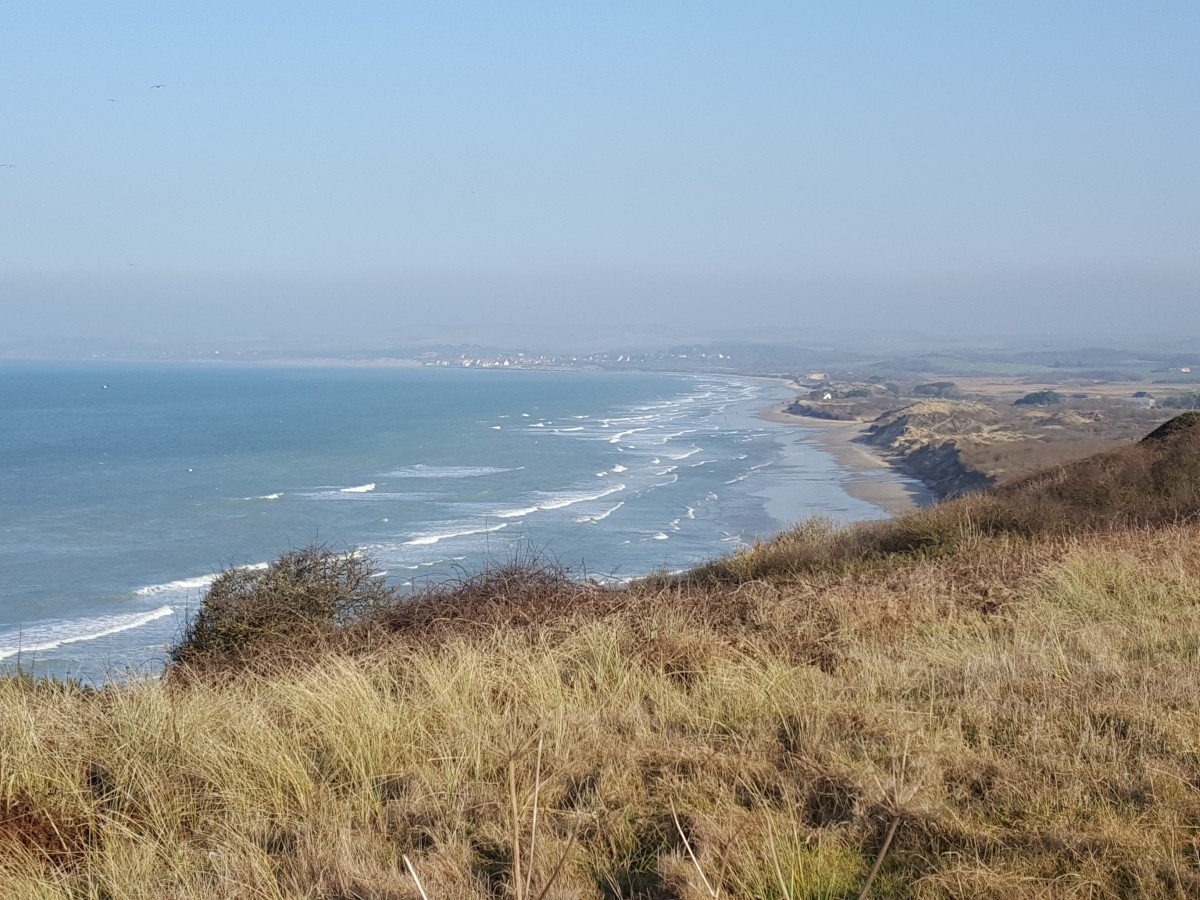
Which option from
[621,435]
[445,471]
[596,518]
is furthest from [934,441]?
[596,518]

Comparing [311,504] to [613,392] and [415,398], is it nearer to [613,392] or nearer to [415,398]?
[415,398]

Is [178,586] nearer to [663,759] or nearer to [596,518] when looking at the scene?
[596,518]

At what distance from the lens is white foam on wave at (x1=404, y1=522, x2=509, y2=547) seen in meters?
36.2

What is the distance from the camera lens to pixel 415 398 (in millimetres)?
140500

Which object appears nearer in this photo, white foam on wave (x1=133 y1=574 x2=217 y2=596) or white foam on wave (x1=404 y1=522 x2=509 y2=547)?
white foam on wave (x1=133 y1=574 x2=217 y2=596)

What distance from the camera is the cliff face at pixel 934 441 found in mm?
51250

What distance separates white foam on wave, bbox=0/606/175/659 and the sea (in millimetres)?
88

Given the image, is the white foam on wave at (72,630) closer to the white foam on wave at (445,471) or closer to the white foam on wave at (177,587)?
the white foam on wave at (177,587)

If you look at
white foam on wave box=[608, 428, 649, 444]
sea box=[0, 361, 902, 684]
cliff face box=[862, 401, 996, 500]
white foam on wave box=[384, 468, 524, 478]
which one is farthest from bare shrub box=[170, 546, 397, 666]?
white foam on wave box=[608, 428, 649, 444]

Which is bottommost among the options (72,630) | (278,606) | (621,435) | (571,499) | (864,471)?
(864,471)

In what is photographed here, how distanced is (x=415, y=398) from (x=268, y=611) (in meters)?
131

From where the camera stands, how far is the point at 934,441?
208 feet

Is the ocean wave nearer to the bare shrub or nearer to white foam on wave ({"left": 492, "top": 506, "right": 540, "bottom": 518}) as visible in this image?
white foam on wave ({"left": 492, "top": 506, "right": 540, "bottom": 518})

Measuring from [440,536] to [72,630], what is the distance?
13.0 metres
